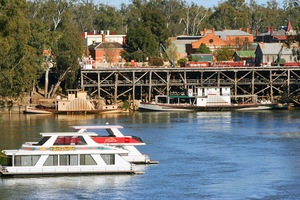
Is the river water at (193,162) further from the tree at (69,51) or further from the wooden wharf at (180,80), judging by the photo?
the wooden wharf at (180,80)

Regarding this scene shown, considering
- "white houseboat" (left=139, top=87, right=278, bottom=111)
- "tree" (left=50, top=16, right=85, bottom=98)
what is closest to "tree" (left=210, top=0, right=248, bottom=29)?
"white houseboat" (left=139, top=87, right=278, bottom=111)

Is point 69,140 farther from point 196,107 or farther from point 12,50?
point 196,107

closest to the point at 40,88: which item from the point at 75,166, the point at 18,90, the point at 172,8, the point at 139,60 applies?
the point at 139,60

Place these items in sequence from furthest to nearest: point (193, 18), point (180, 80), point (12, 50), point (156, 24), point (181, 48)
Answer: point (193, 18) < point (181, 48) < point (156, 24) < point (180, 80) < point (12, 50)

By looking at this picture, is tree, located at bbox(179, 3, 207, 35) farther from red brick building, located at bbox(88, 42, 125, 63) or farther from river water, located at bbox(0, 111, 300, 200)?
river water, located at bbox(0, 111, 300, 200)

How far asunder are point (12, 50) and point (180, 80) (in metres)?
41.6

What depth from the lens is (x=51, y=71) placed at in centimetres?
9019

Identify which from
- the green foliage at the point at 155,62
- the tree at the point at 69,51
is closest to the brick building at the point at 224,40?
the green foliage at the point at 155,62

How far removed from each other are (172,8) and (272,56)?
260ft

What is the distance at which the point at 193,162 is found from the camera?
43250 millimetres

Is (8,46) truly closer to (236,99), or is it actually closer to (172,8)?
(236,99)

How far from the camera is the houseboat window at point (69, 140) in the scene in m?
39.0

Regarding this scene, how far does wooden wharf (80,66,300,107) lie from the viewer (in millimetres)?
86062

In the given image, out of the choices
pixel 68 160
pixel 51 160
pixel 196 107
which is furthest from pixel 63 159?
pixel 196 107
